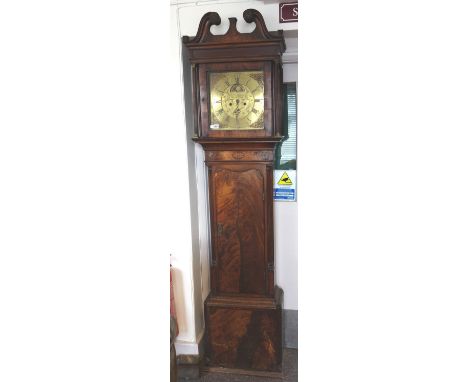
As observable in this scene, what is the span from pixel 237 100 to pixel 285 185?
62cm

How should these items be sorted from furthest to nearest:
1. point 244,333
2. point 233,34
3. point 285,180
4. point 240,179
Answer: point 285,180
point 244,333
point 240,179
point 233,34

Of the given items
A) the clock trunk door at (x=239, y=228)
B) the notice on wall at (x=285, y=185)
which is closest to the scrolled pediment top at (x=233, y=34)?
the clock trunk door at (x=239, y=228)

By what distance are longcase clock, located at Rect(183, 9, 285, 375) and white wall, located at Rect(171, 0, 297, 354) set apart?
9 centimetres

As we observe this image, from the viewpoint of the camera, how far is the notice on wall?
2172 mm

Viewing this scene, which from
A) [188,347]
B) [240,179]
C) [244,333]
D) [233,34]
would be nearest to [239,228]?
[240,179]

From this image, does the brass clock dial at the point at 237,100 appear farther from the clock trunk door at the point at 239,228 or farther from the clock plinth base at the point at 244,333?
the clock plinth base at the point at 244,333

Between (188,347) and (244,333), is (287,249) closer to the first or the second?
(244,333)

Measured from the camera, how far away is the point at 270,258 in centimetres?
195

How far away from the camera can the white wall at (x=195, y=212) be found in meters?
1.85

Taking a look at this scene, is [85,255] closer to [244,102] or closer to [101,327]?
[101,327]

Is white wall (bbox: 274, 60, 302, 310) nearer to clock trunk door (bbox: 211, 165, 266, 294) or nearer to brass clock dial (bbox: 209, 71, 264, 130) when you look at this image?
clock trunk door (bbox: 211, 165, 266, 294)

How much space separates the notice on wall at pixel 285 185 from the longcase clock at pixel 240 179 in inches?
11.7

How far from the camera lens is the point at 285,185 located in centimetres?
218

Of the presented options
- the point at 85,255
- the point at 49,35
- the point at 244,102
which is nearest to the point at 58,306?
the point at 85,255
